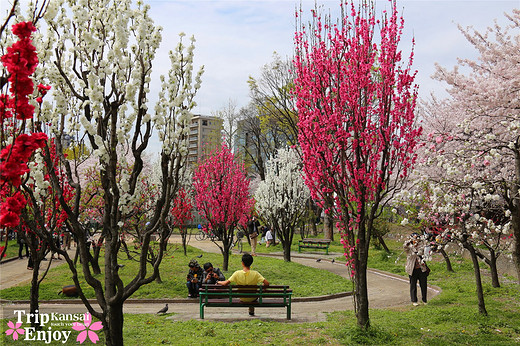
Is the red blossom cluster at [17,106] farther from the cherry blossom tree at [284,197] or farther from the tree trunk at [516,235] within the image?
the cherry blossom tree at [284,197]

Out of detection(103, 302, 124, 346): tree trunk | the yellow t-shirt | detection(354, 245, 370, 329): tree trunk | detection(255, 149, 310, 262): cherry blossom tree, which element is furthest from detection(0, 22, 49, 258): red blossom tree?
detection(255, 149, 310, 262): cherry blossom tree

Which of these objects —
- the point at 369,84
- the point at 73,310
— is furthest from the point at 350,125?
the point at 73,310

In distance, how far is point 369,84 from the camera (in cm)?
764

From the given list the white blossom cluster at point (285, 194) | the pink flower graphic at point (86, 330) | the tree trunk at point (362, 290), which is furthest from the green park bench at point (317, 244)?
the pink flower graphic at point (86, 330)

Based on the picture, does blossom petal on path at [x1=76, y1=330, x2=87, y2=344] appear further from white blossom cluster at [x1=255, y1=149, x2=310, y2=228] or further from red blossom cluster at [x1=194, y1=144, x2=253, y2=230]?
white blossom cluster at [x1=255, y1=149, x2=310, y2=228]

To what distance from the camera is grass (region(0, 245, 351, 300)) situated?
38.8 ft

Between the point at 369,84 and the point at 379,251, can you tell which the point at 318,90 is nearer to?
the point at 369,84

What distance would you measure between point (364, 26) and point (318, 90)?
1499mm

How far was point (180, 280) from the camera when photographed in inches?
532

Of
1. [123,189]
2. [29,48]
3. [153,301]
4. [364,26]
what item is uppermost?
[364,26]

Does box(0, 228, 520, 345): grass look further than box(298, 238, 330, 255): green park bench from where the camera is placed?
No

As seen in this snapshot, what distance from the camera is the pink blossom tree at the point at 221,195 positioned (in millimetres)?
16156

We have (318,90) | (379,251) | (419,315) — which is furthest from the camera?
(379,251)

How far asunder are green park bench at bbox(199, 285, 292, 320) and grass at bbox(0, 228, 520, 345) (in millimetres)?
489
